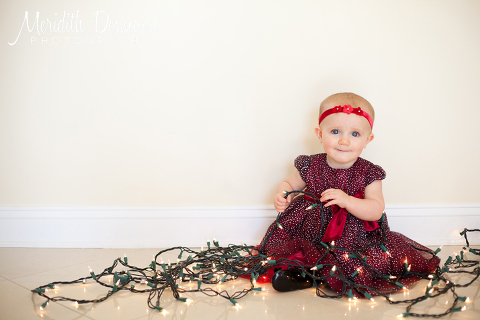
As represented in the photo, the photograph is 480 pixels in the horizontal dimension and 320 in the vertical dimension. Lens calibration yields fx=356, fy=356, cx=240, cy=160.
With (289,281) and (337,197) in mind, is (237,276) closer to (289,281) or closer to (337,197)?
(289,281)

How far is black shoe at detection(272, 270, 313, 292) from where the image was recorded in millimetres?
1056

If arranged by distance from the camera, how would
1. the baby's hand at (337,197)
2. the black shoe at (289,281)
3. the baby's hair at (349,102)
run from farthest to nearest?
the baby's hair at (349,102)
the baby's hand at (337,197)
the black shoe at (289,281)

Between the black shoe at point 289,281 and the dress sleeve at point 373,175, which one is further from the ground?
the dress sleeve at point 373,175

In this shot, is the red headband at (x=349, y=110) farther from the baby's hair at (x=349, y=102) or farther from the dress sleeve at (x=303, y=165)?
the dress sleeve at (x=303, y=165)

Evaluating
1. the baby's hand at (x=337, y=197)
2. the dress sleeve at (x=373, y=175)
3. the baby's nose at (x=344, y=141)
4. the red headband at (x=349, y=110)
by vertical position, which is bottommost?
the baby's hand at (x=337, y=197)

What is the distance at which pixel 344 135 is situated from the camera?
133cm

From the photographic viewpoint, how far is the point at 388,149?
1643 millimetres

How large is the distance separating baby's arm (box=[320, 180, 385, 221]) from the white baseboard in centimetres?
37

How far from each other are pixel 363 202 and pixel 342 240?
0.16 meters

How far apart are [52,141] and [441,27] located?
185 cm

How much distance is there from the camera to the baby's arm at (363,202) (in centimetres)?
124

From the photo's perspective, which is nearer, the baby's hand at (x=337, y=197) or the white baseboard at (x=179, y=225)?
the baby's hand at (x=337, y=197)

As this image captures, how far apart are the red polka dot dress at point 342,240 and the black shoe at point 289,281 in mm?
68

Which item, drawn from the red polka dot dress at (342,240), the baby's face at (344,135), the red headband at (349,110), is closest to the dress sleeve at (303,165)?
the red polka dot dress at (342,240)
